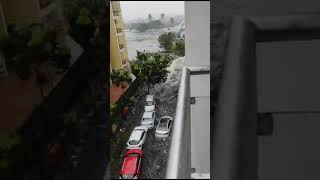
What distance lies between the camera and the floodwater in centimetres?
80

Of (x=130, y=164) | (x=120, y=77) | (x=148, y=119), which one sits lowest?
(x=130, y=164)

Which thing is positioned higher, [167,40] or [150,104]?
[167,40]

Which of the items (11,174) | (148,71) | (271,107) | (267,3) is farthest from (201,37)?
(11,174)

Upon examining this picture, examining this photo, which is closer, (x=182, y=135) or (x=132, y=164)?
(x=182, y=135)

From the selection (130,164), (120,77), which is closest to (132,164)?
(130,164)

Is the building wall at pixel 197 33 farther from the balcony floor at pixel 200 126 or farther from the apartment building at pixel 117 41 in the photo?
the apartment building at pixel 117 41

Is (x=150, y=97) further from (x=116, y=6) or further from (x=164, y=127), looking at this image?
(x=116, y=6)

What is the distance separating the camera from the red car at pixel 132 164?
80cm

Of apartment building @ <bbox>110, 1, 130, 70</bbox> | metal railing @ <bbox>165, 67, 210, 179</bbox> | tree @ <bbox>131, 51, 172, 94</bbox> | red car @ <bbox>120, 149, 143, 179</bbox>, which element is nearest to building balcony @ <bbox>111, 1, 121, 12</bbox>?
apartment building @ <bbox>110, 1, 130, 70</bbox>

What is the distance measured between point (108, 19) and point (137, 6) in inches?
3.5

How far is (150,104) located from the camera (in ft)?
2.72

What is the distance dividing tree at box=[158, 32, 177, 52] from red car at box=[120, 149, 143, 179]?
256mm

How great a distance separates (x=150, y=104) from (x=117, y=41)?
0.59ft

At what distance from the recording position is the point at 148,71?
83cm
